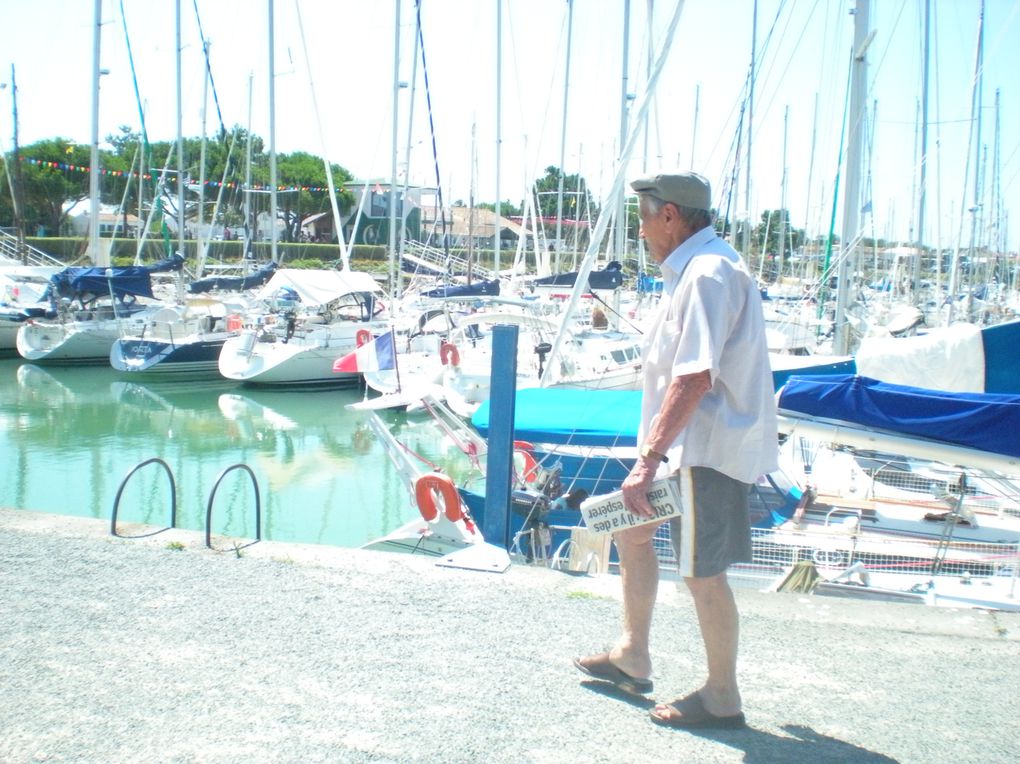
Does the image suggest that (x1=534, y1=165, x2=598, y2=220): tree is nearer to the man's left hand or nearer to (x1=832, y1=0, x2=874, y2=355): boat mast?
(x1=832, y1=0, x2=874, y2=355): boat mast

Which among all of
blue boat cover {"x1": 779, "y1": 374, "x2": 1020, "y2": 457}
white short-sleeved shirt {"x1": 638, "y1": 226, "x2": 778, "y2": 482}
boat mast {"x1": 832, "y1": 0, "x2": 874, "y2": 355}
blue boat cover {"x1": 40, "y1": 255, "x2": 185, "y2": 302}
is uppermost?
boat mast {"x1": 832, "y1": 0, "x2": 874, "y2": 355}

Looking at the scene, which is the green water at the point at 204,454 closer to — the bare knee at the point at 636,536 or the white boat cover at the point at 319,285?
the white boat cover at the point at 319,285

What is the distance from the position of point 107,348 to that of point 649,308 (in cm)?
1627

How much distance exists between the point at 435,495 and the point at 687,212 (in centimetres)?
501

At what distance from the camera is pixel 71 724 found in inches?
118

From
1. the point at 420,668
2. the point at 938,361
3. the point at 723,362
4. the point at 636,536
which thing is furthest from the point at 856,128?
the point at 420,668

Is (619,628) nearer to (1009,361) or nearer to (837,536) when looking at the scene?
→ (837,536)

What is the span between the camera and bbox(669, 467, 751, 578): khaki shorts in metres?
2.94

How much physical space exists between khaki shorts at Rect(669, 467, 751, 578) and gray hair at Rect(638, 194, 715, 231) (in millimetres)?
793

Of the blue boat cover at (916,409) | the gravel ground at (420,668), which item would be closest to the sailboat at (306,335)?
the blue boat cover at (916,409)

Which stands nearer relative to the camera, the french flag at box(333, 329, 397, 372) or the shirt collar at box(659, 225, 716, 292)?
the shirt collar at box(659, 225, 716, 292)

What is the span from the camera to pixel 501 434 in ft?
17.6

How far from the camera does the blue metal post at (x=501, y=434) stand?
5.30m

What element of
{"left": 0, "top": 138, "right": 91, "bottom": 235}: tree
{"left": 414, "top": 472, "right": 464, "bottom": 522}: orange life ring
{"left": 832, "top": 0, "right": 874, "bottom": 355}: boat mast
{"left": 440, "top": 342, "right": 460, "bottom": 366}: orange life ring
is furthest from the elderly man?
{"left": 0, "top": 138, "right": 91, "bottom": 235}: tree
